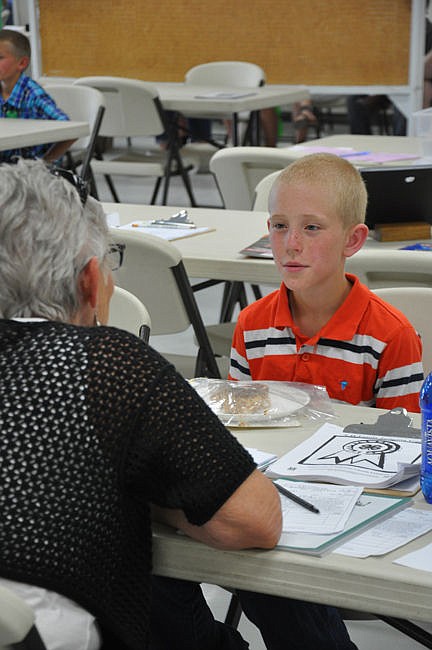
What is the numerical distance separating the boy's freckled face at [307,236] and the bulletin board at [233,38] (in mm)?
5621

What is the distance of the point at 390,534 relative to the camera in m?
1.38

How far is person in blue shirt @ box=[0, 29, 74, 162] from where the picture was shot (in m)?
6.00

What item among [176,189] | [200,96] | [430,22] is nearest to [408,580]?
[200,96]

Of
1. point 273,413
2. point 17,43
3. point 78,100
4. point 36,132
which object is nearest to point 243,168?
point 36,132

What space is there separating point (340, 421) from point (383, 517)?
394 millimetres

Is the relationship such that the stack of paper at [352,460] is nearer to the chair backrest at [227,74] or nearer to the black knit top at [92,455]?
the black knit top at [92,455]

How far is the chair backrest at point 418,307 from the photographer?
→ 228 centimetres

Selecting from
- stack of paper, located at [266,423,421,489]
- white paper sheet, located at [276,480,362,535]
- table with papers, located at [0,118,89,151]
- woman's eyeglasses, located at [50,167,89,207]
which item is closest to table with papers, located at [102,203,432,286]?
stack of paper, located at [266,423,421,489]

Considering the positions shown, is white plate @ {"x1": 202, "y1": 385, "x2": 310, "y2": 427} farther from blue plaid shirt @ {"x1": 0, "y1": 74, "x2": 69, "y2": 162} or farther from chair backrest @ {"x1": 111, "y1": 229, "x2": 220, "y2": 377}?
blue plaid shirt @ {"x1": 0, "y1": 74, "x2": 69, "y2": 162}

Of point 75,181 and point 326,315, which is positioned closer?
point 75,181

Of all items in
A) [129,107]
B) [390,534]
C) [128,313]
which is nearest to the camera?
[390,534]

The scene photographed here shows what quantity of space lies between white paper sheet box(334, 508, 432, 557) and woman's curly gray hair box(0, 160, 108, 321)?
1.56 feet

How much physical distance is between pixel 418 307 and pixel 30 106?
4.27 metres

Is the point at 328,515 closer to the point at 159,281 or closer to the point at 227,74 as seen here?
the point at 159,281
